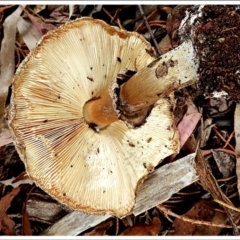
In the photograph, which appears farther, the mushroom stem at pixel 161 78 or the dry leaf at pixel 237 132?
the dry leaf at pixel 237 132

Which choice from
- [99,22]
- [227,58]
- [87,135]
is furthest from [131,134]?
[227,58]

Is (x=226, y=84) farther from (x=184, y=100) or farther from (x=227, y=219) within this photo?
(x=227, y=219)

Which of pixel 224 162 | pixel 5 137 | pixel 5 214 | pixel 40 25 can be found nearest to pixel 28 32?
pixel 40 25

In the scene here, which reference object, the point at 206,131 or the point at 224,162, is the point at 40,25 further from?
the point at 224,162

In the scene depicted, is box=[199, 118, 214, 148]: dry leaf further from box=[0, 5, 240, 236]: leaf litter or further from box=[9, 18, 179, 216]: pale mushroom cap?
box=[9, 18, 179, 216]: pale mushroom cap

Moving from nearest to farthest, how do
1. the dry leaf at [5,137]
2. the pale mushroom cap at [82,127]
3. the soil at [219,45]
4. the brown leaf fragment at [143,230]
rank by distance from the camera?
1. the soil at [219,45]
2. the pale mushroom cap at [82,127]
3. the dry leaf at [5,137]
4. the brown leaf fragment at [143,230]

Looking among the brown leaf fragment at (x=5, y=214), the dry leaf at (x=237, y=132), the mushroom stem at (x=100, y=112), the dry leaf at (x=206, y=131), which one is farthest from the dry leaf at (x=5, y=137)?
the dry leaf at (x=237, y=132)

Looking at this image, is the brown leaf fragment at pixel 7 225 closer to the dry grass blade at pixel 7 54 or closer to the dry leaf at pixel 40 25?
the dry grass blade at pixel 7 54
